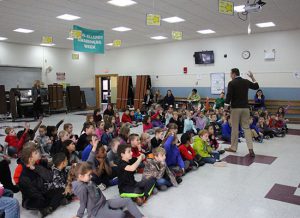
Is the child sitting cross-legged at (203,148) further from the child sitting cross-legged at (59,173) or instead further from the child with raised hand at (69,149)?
the child sitting cross-legged at (59,173)

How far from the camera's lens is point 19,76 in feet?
44.9

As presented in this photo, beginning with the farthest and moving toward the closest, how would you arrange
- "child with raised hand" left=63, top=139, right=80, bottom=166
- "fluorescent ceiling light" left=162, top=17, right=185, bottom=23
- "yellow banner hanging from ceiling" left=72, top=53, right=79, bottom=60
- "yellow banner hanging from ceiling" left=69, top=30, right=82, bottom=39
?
"yellow banner hanging from ceiling" left=72, top=53, right=79, bottom=60 → "fluorescent ceiling light" left=162, top=17, right=185, bottom=23 → "yellow banner hanging from ceiling" left=69, top=30, right=82, bottom=39 → "child with raised hand" left=63, top=139, right=80, bottom=166

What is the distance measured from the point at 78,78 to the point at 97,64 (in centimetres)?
162

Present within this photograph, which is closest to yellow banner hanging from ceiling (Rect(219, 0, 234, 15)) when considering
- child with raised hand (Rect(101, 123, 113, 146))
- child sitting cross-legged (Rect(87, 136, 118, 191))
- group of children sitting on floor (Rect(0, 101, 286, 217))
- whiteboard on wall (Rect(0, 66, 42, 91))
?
group of children sitting on floor (Rect(0, 101, 286, 217))

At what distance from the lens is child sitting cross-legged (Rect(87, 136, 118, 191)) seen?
382 cm

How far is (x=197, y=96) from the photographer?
482 inches

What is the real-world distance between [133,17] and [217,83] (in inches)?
217

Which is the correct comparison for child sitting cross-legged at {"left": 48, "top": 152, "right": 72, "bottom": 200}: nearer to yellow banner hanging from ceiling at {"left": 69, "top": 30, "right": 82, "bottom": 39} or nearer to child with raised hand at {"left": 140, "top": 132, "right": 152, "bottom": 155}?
child with raised hand at {"left": 140, "top": 132, "right": 152, "bottom": 155}

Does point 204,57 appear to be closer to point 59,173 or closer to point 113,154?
point 113,154

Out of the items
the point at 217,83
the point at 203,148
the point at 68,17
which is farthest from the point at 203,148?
the point at 217,83

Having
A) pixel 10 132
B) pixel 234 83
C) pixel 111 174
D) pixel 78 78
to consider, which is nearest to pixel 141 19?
pixel 234 83

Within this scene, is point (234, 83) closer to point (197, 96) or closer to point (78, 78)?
point (197, 96)

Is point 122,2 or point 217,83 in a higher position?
point 122,2

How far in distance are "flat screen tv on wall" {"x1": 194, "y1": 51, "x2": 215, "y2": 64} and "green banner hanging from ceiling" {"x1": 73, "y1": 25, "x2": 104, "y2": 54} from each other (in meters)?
5.39
